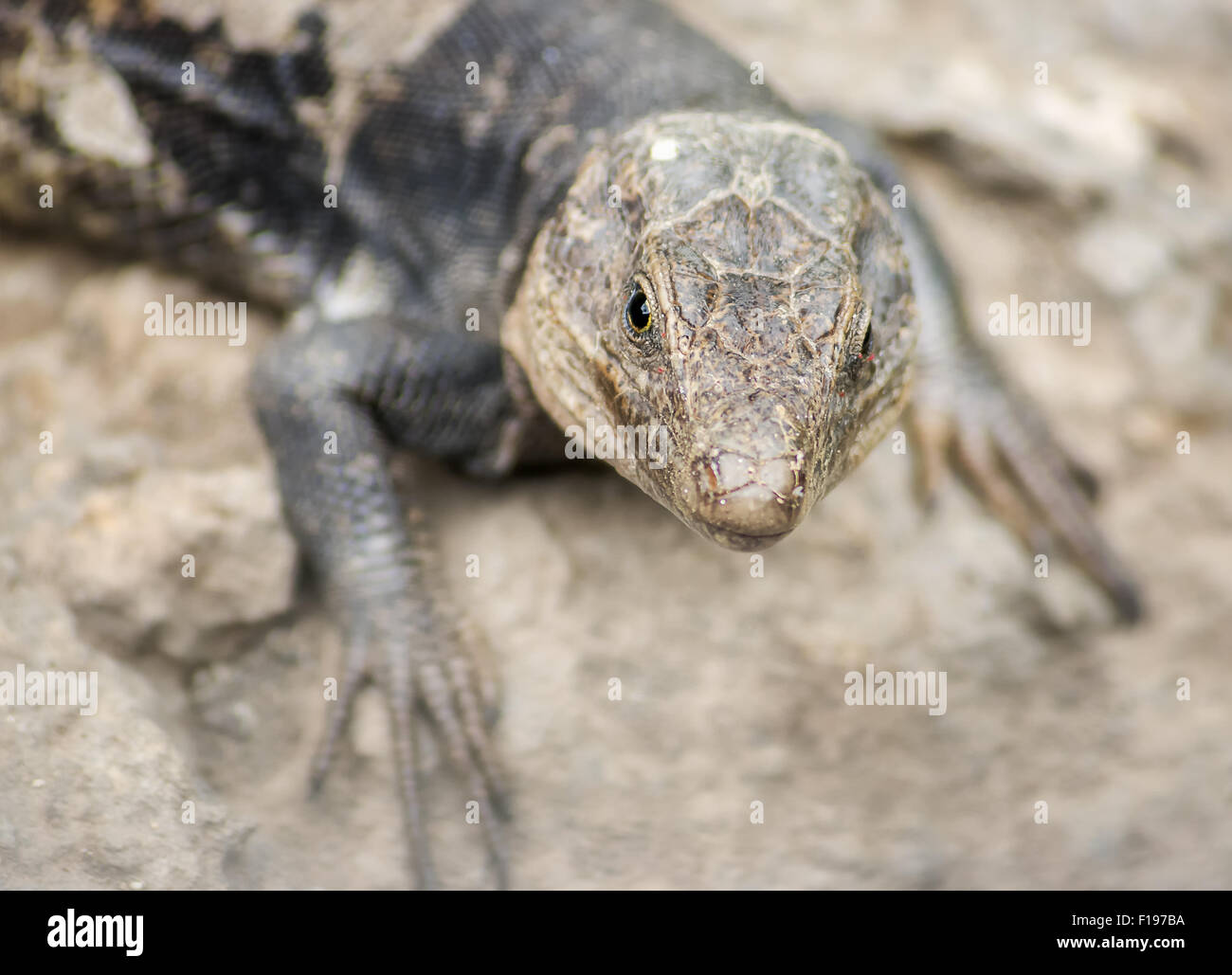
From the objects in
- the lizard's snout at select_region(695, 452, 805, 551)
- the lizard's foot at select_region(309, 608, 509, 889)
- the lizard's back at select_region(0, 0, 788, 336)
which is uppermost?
the lizard's back at select_region(0, 0, 788, 336)

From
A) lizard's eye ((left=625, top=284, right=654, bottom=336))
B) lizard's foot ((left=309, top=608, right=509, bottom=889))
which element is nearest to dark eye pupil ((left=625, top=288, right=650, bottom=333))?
lizard's eye ((left=625, top=284, right=654, bottom=336))

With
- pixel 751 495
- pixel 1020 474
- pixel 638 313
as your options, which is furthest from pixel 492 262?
pixel 1020 474

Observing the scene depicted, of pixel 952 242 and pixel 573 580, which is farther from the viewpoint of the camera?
pixel 952 242

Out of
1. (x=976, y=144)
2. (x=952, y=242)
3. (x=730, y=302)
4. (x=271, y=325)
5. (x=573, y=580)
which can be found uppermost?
(x=976, y=144)

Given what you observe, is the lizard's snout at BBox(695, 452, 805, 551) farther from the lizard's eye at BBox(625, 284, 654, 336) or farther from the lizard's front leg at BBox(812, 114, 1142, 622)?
the lizard's front leg at BBox(812, 114, 1142, 622)

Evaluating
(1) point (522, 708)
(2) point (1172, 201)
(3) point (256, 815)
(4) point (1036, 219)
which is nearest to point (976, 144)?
(4) point (1036, 219)

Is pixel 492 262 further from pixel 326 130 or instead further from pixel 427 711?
pixel 427 711

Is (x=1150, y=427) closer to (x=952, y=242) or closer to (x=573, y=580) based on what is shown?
(x=952, y=242)

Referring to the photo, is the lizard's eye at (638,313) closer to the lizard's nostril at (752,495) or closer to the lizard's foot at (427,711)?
the lizard's nostril at (752,495)
